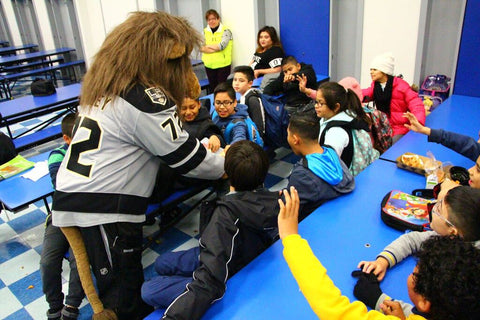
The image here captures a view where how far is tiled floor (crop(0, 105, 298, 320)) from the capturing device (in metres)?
2.17

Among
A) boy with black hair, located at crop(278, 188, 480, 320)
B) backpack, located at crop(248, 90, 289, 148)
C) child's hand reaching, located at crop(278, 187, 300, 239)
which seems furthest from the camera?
backpack, located at crop(248, 90, 289, 148)

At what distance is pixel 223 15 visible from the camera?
5.77m

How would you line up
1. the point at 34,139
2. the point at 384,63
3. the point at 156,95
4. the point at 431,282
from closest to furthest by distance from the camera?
the point at 431,282
the point at 156,95
the point at 384,63
the point at 34,139

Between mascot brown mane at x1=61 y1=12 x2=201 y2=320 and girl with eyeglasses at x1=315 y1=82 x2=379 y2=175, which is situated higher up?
mascot brown mane at x1=61 y1=12 x2=201 y2=320

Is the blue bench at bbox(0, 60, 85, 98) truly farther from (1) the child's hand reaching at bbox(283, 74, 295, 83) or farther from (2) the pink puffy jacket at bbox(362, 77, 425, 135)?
(2) the pink puffy jacket at bbox(362, 77, 425, 135)

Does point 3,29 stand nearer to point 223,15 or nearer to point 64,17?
point 64,17

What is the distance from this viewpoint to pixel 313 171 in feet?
5.90

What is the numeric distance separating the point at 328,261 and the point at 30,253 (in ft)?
7.49

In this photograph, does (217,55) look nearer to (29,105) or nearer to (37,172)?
(29,105)

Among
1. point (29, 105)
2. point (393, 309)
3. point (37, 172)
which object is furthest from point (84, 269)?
point (29, 105)

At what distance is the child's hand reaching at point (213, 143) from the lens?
2.17 meters

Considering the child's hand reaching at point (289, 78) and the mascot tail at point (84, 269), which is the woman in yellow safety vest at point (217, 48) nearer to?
the child's hand reaching at point (289, 78)

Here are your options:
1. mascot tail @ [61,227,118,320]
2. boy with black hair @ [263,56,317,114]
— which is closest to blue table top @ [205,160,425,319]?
mascot tail @ [61,227,118,320]

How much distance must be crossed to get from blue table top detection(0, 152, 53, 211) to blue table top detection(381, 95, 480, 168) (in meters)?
2.22
